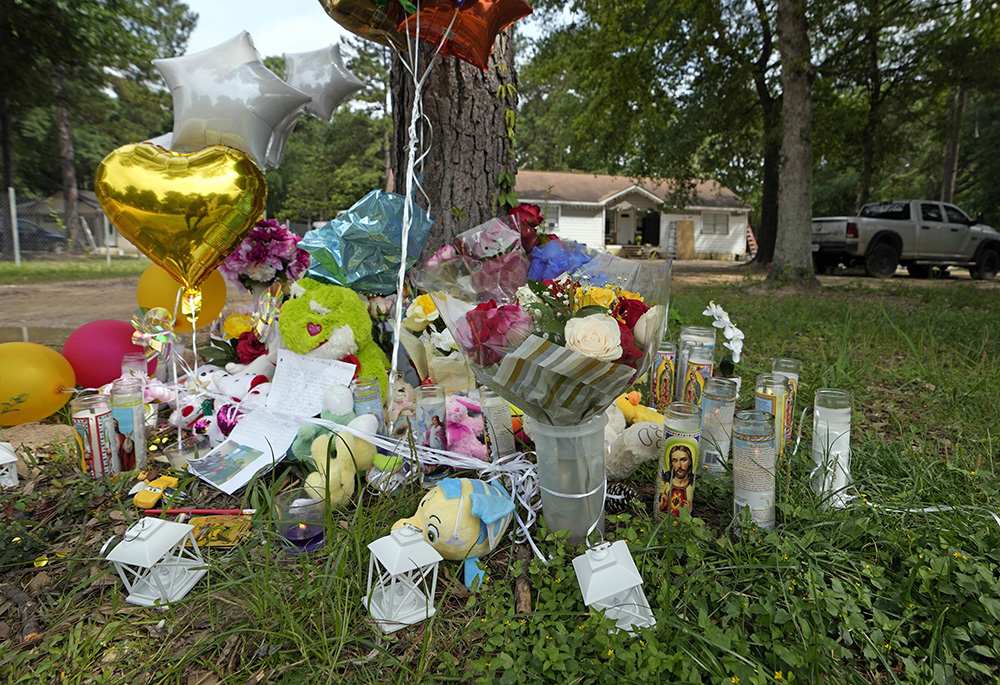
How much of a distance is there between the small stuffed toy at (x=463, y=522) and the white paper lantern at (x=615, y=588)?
0.31 metres

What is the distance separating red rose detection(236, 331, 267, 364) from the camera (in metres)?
2.79

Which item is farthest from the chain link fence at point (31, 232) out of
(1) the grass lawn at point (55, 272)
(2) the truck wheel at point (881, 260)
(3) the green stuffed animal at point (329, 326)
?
(2) the truck wheel at point (881, 260)

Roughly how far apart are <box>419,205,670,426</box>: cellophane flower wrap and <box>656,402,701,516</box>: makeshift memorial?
268mm

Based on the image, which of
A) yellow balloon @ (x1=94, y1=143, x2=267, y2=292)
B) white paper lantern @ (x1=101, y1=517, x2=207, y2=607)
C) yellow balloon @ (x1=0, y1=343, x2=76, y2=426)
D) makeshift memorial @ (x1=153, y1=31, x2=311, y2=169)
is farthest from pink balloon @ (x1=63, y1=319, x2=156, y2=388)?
white paper lantern @ (x1=101, y1=517, x2=207, y2=607)

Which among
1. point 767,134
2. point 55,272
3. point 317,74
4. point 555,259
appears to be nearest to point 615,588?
point 555,259

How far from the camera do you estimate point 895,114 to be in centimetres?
1134

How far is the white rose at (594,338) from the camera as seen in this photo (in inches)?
43.3

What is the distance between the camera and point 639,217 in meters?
26.8

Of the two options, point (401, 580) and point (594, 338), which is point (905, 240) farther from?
point (401, 580)

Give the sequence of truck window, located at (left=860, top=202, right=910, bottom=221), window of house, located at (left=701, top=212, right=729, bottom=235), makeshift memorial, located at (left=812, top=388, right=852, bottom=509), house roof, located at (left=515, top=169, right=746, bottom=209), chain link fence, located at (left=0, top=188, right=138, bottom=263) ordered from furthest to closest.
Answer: window of house, located at (left=701, top=212, right=729, bottom=235) → house roof, located at (left=515, top=169, right=746, bottom=209) → chain link fence, located at (left=0, top=188, right=138, bottom=263) → truck window, located at (left=860, top=202, right=910, bottom=221) → makeshift memorial, located at (left=812, top=388, right=852, bottom=509)

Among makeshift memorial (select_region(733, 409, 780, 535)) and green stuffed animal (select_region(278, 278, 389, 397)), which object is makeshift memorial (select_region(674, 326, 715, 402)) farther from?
green stuffed animal (select_region(278, 278, 389, 397))

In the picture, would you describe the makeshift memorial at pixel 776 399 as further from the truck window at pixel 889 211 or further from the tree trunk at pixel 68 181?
the tree trunk at pixel 68 181

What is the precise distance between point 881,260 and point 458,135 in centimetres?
1136

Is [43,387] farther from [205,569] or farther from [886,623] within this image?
[886,623]
